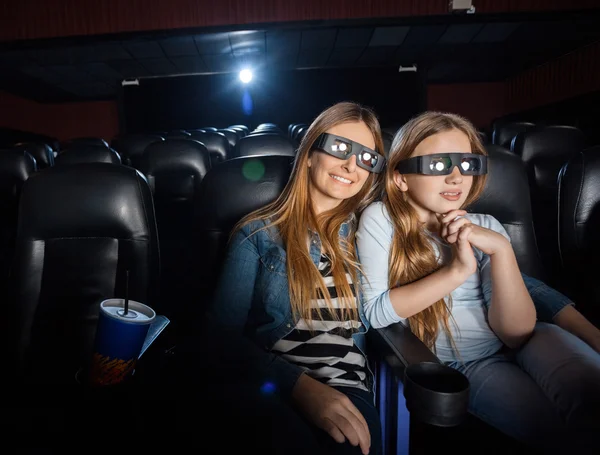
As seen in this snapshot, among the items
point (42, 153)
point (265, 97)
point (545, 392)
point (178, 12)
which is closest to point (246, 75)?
point (265, 97)

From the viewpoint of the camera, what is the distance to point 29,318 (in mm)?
1396

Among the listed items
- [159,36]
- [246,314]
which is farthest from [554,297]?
[159,36]

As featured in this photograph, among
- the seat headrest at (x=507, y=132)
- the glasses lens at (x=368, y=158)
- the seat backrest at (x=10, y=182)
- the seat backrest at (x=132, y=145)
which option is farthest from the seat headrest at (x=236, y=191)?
the seat backrest at (x=132, y=145)

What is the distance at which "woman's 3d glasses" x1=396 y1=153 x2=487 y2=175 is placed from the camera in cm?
122

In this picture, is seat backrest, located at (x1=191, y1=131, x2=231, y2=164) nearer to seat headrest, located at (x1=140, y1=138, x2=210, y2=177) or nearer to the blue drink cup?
seat headrest, located at (x1=140, y1=138, x2=210, y2=177)

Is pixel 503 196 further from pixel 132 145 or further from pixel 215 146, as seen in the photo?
pixel 132 145

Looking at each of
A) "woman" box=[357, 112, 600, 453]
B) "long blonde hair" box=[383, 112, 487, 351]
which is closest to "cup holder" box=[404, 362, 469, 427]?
"woman" box=[357, 112, 600, 453]

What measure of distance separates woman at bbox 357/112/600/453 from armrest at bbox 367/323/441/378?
0.04 metres

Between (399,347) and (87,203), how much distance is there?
113 centimetres

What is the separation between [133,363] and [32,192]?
0.83 metres

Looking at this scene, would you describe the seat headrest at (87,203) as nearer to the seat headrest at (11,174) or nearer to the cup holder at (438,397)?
the cup holder at (438,397)

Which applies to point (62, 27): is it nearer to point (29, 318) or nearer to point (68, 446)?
point (29, 318)

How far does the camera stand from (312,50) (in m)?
9.24

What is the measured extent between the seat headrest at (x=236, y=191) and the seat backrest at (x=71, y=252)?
0.66 ft
